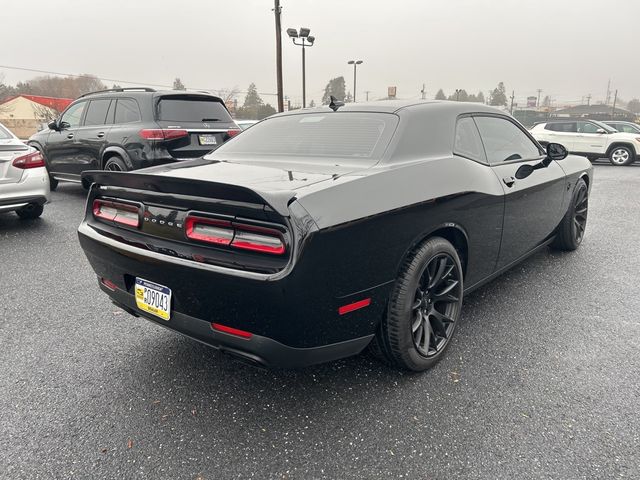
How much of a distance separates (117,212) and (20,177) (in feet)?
12.5

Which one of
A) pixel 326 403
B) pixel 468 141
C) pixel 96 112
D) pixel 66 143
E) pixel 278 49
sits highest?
pixel 278 49

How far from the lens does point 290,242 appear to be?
172cm

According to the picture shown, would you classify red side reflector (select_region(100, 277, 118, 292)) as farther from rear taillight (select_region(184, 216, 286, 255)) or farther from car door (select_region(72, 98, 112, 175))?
car door (select_region(72, 98, 112, 175))

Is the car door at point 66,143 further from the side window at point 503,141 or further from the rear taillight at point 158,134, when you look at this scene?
the side window at point 503,141

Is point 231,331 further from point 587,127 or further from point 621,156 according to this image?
point 621,156

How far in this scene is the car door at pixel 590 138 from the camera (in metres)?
14.7

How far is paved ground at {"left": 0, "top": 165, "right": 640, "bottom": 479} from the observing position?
1.81 m

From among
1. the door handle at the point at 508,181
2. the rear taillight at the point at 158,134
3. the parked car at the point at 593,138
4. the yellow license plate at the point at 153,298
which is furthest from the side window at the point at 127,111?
the parked car at the point at 593,138

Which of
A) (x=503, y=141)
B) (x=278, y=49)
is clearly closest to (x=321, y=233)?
(x=503, y=141)

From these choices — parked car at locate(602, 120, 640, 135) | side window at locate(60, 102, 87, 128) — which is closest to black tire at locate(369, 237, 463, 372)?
side window at locate(60, 102, 87, 128)

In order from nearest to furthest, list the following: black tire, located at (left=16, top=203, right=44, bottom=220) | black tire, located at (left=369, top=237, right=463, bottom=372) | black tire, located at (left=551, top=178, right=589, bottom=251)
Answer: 1. black tire, located at (left=369, top=237, right=463, bottom=372)
2. black tire, located at (left=551, top=178, right=589, bottom=251)
3. black tire, located at (left=16, top=203, right=44, bottom=220)

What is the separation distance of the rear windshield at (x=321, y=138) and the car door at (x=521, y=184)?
0.90 meters

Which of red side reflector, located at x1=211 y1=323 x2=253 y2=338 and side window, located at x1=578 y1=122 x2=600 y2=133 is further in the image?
side window, located at x1=578 y1=122 x2=600 y2=133

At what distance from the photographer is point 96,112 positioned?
6.92 m
